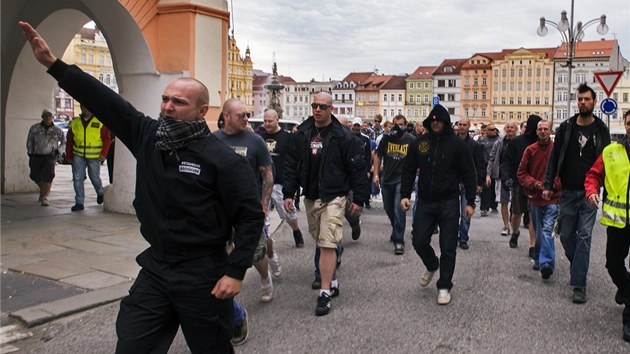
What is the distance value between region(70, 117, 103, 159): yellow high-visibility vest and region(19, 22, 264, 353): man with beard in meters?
8.68

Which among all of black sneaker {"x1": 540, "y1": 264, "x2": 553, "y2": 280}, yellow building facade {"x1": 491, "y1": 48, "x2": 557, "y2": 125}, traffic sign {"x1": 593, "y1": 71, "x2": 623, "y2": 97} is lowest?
black sneaker {"x1": 540, "y1": 264, "x2": 553, "y2": 280}

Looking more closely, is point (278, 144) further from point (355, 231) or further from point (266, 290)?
point (266, 290)

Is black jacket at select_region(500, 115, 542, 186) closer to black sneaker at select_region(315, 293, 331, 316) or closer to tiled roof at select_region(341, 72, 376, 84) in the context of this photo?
black sneaker at select_region(315, 293, 331, 316)

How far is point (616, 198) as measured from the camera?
5.24m

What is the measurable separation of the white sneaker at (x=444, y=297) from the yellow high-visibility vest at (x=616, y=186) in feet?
5.18

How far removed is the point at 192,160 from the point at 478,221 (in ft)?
32.5

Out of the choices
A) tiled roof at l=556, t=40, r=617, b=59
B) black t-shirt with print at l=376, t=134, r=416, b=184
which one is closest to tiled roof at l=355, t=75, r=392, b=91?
tiled roof at l=556, t=40, r=617, b=59

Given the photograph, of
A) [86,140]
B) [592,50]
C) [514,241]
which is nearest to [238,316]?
[514,241]

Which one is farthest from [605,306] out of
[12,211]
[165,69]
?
[12,211]

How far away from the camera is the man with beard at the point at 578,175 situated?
599 cm

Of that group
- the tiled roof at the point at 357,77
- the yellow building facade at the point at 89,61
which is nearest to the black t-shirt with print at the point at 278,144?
the yellow building facade at the point at 89,61

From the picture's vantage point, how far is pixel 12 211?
1079cm

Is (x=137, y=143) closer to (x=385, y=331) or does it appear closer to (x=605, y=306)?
(x=385, y=331)

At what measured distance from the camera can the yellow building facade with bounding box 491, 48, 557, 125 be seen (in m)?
108
